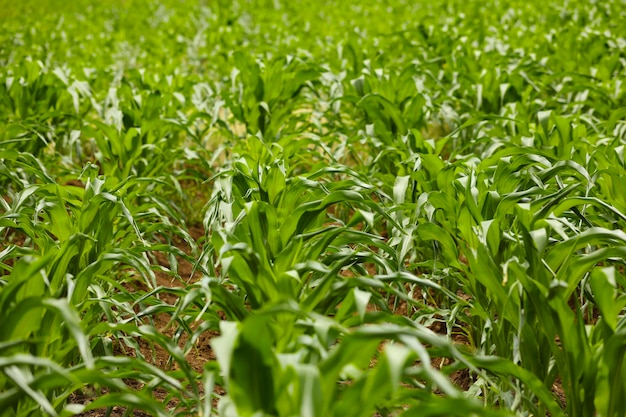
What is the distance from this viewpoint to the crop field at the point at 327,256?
1.39m

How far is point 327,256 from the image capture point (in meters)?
1.97

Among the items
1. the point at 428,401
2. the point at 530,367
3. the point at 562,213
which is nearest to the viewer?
the point at 428,401

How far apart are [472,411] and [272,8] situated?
9885 millimetres

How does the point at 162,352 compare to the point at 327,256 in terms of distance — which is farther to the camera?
the point at 162,352

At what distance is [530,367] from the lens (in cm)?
182

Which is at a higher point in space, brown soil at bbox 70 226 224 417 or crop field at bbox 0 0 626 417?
crop field at bbox 0 0 626 417

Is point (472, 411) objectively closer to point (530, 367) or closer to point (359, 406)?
point (359, 406)

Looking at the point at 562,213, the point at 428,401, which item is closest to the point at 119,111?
the point at 562,213

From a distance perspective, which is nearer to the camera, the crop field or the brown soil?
the crop field

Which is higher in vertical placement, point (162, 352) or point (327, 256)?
point (327, 256)

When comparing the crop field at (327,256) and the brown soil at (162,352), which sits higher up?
the crop field at (327,256)

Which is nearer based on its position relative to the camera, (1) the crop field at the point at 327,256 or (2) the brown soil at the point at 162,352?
(1) the crop field at the point at 327,256

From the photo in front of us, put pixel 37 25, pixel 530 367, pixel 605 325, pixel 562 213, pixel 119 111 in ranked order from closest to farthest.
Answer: pixel 605 325 < pixel 530 367 < pixel 562 213 < pixel 119 111 < pixel 37 25

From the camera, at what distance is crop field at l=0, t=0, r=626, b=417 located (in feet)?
4.56
